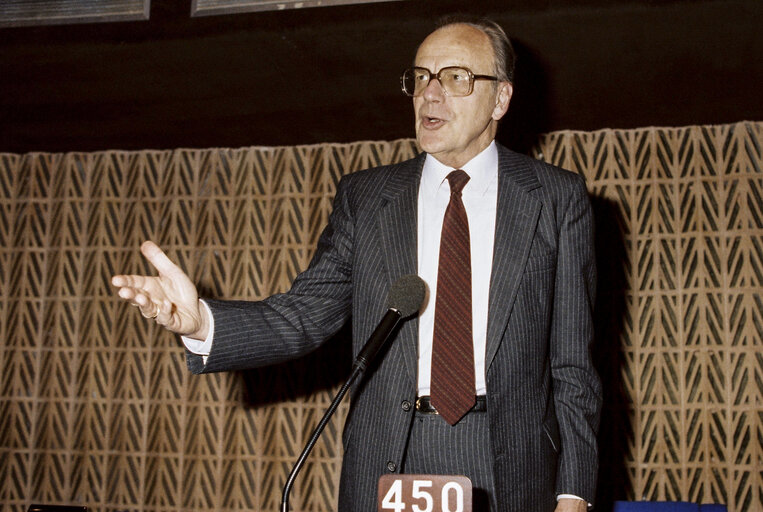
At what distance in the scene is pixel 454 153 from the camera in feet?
6.12

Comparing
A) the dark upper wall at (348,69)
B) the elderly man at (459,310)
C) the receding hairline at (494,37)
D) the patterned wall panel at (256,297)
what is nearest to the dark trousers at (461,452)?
the elderly man at (459,310)

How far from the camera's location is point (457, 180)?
1832 millimetres

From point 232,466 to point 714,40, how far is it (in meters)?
2.86

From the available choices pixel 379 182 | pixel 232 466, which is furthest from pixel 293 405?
pixel 379 182

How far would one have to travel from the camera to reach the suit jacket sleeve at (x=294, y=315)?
1.59 metres

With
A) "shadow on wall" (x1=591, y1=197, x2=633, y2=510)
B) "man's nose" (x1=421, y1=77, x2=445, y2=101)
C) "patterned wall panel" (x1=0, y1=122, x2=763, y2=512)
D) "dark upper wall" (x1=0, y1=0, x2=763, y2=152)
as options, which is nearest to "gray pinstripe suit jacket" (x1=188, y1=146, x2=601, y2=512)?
"man's nose" (x1=421, y1=77, x2=445, y2=101)

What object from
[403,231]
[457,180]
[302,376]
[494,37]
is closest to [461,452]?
[403,231]

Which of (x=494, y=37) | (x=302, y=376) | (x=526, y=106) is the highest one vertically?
(x=526, y=106)

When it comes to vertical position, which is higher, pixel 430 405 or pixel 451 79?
pixel 451 79

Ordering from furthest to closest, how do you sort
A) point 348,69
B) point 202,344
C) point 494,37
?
point 348,69 → point 494,37 → point 202,344

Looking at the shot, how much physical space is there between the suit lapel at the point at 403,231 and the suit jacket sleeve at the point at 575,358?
342mm

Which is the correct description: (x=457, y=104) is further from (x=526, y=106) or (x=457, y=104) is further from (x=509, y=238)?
(x=526, y=106)

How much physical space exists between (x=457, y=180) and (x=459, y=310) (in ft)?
1.12

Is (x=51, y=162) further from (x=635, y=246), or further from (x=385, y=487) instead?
(x=385, y=487)
